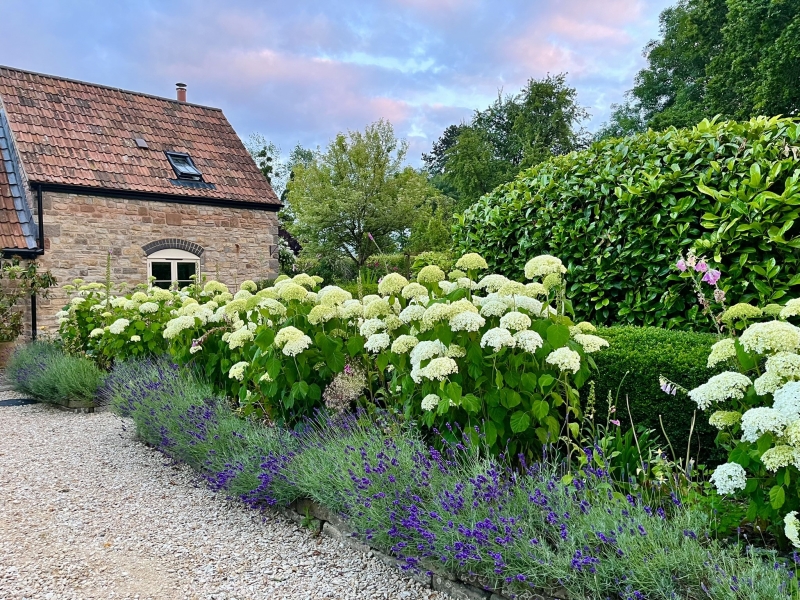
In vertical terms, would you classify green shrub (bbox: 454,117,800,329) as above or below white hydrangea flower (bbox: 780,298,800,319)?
above

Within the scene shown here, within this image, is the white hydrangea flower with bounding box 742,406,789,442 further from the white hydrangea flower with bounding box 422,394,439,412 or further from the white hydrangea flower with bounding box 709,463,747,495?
the white hydrangea flower with bounding box 422,394,439,412

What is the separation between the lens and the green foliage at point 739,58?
14758 millimetres

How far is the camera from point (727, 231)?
A: 3781 millimetres

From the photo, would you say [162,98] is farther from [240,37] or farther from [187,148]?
[240,37]

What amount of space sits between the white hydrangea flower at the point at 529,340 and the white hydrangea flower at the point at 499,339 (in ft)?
0.13

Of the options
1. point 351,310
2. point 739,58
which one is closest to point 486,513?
point 351,310

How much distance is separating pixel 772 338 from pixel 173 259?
43.8ft

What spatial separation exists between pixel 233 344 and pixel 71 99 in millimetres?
13040

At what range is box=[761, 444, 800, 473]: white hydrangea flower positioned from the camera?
1.79m

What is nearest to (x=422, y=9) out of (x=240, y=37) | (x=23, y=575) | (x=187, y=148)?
(x=240, y=37)

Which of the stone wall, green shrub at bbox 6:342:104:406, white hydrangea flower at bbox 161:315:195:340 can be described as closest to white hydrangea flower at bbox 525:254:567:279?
white hydrangea flower at bbox 161:315:195:340

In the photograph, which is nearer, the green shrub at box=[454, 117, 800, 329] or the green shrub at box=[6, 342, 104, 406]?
the green shrub at box=[454, 117, 800, 329]

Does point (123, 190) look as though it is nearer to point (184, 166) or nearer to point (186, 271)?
point (184, 166)

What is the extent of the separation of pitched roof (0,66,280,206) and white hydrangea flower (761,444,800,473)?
13.2 m
